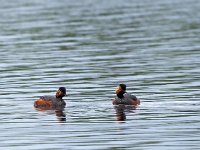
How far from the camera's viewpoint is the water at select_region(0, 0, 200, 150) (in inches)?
1102

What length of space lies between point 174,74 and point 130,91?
16.9 ft

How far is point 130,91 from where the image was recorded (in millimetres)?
37688

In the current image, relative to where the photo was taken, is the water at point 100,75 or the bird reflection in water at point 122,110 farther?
the bird reflection in water at point 122,110

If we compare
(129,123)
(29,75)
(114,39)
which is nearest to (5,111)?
(129,123)

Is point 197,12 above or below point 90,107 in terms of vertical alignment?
above

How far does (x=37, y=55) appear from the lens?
52.2 meters

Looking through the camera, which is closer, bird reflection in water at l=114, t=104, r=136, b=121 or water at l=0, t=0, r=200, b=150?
water at l=0, t=0, r=200, b=150

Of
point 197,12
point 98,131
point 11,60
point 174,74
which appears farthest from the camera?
point 197,12

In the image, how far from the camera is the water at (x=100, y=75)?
1102 inches

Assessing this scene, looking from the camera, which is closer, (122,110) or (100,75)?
(122,110)

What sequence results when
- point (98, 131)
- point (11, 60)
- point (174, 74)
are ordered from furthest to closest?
point (11, 60)
point (174, 74)
point (98, 131)

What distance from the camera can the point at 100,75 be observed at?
42.8 meters

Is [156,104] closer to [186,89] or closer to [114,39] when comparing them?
[186,89]

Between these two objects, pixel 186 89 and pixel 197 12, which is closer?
pixel 186 89
